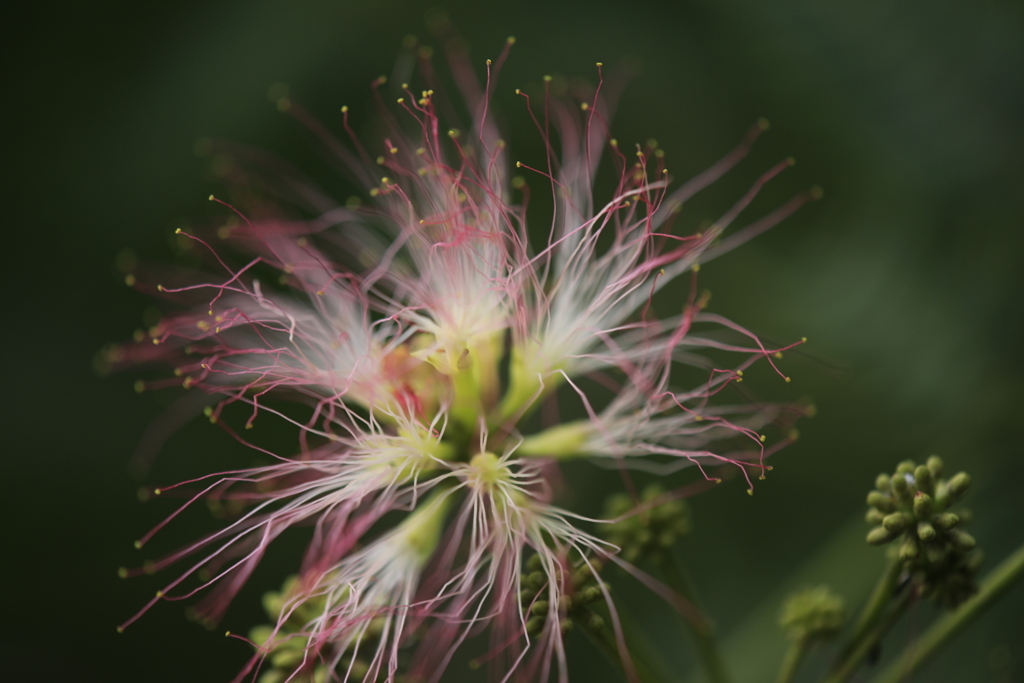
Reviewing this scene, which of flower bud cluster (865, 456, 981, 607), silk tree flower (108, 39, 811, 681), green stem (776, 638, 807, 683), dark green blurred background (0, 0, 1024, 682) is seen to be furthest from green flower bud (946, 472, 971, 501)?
dark green blurred background (0, 0, 1024, 682)

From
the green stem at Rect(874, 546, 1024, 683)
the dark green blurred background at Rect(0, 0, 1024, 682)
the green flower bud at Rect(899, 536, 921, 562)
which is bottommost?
the green stem at Rect(874, 546, 1024, 683)

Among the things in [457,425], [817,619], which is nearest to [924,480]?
[817,619]

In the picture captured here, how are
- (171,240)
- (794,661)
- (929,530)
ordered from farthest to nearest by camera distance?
(171,240), (794,661), (929,530)

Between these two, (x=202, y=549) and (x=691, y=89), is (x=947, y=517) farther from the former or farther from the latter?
(x=202, y=549)

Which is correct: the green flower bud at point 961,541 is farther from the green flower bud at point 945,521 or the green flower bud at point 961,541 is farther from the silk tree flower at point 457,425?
the silk tree flower at point 457,425

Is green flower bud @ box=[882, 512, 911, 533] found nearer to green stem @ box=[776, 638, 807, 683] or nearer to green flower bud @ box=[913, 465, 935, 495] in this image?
green flower bud @ box=[913, 465, 935, 495]

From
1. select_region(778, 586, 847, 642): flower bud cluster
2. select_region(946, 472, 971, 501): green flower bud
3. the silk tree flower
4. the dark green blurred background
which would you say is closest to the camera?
select_region(946, 472, 971, 501): green flower bud

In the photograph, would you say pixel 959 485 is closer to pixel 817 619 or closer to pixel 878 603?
pixel 878 603
